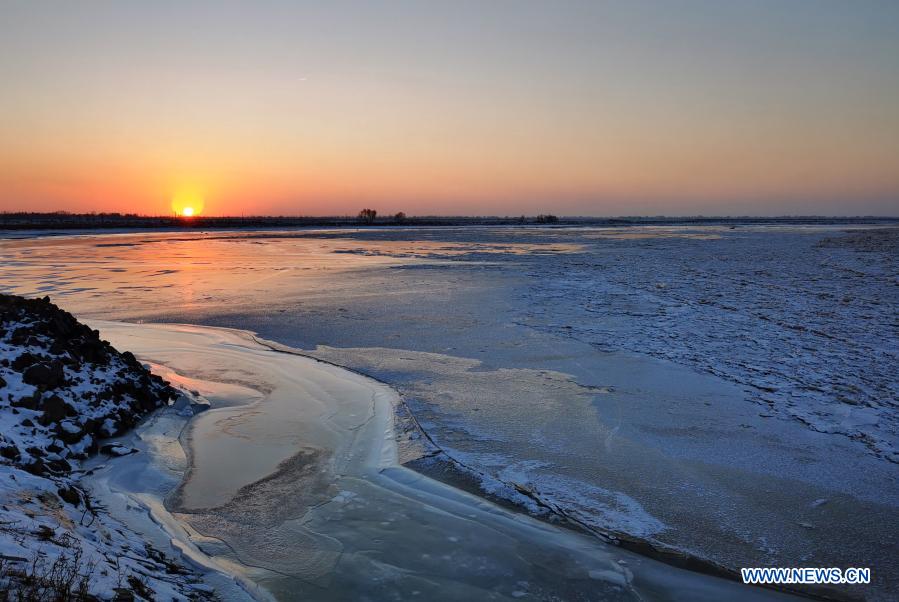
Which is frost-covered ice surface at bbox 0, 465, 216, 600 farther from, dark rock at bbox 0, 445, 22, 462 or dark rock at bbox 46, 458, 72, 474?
dark rock at bbox 46, 458, 72, 474

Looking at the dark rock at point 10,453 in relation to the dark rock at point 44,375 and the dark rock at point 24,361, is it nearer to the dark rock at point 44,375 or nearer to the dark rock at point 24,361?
the dark rock at point 44,375

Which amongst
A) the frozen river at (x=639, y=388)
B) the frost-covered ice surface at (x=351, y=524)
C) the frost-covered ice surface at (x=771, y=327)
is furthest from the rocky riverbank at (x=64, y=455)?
the frost-covered ice surface at (x=771, y=327)

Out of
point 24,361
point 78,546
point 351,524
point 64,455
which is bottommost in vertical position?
point 351,524

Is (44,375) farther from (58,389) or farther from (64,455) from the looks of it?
(64,455)

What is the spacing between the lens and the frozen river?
4148mm

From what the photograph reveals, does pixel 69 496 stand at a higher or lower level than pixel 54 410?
lower

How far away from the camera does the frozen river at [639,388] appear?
415 cm

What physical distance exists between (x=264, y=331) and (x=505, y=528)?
25.4ft

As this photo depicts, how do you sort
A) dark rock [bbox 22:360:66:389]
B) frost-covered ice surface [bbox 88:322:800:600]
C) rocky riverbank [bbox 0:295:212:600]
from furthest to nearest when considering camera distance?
dark rock [bbox 22:360:66:389] → frost-covered ice surface [bbox 88:322:800:600] → rocky riverbank [bbox 0:295:212:600]

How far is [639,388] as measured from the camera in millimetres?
7016

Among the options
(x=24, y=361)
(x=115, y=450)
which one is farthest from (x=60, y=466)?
(x=24, y=361)

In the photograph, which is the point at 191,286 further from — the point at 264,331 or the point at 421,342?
the point at 421,342

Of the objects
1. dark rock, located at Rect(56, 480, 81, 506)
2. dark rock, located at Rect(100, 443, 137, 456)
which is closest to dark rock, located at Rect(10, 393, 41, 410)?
dark rock, located at Rect(100, 443, 137, 456)

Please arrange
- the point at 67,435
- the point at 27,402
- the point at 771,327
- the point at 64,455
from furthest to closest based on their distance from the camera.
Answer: the point at 771,327 → the point at 27,402 → the point at 67,435 → the point at 64,455
